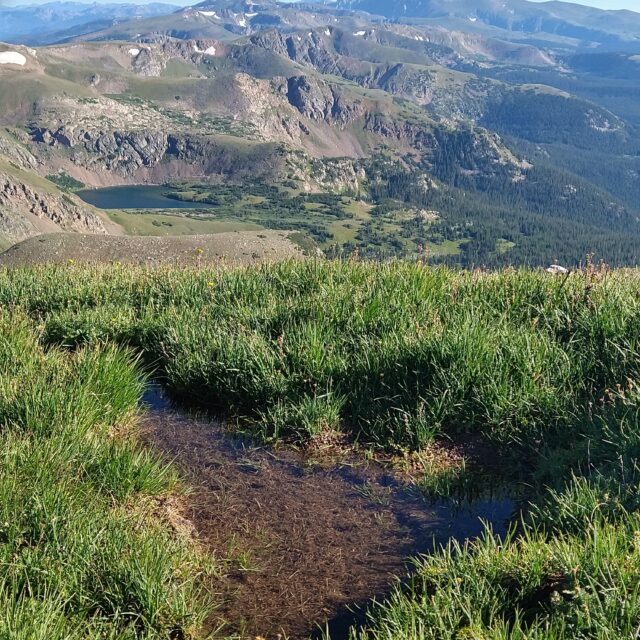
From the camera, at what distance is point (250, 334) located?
6738 millimetres

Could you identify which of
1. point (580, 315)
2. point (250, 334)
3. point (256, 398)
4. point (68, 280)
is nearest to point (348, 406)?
point (256, 398)

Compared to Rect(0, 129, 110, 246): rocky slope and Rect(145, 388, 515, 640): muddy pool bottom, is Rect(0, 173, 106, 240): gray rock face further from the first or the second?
Rect(145, 388, 515, 640): muddy pool bottom

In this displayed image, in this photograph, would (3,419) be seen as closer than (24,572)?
No

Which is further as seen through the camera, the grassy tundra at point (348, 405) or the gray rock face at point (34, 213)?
the gray rock face at point (34, 213)

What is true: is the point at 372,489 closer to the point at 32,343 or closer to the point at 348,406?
the point at 348,406

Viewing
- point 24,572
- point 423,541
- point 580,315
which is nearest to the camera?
point 24,572

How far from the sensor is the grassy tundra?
3.34 m

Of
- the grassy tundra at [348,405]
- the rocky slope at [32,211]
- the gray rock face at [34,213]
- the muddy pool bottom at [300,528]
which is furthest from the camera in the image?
the gray rock face at [34,213]

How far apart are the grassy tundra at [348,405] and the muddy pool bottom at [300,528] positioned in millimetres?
257

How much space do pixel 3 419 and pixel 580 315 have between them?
223 inches

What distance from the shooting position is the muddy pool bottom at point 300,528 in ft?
12.1

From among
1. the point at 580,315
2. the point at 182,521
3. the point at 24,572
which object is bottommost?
the point at 182,521

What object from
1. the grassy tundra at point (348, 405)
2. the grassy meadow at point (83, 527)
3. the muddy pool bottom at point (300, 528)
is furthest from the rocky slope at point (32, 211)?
the muddy pool bottom at point (300, 528)

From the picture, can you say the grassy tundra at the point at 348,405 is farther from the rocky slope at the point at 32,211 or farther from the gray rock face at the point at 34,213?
the gray rock face at the point at 34,213
